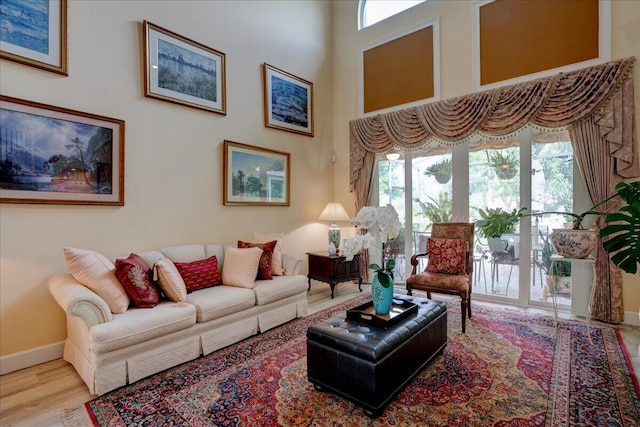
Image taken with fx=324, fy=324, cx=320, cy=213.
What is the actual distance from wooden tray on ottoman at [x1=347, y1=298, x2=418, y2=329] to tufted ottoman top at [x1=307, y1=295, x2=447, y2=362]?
0.03 meters

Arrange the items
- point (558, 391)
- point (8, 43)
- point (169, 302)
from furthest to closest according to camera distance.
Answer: point (169, 302)
point (8, 43)
point (558, 391)

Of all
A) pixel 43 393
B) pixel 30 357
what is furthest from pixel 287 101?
pixel 43 393

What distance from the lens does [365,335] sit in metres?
2.09

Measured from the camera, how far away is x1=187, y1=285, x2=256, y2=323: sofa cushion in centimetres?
281

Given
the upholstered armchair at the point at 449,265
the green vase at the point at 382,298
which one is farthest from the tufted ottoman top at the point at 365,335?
the upholstered armchair at the point at 449,265

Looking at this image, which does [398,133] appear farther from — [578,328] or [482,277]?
[578,328]

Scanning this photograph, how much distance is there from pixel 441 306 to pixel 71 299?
9.12 ft

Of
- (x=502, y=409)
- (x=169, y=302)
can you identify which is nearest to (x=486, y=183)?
Result: (x=502, y=409)

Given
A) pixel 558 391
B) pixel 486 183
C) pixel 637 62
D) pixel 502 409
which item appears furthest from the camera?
pixel 486 183

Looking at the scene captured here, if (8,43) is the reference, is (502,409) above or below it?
below

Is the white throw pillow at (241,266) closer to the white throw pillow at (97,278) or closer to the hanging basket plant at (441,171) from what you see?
the white throw pillow at (97,278)

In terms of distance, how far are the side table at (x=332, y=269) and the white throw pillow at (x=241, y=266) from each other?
50.0 inches

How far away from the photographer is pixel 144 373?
2412 mm

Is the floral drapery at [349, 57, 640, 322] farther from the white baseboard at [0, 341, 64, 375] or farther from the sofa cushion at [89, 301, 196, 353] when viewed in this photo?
the white baseboard at [0, 341, 64, 375]
